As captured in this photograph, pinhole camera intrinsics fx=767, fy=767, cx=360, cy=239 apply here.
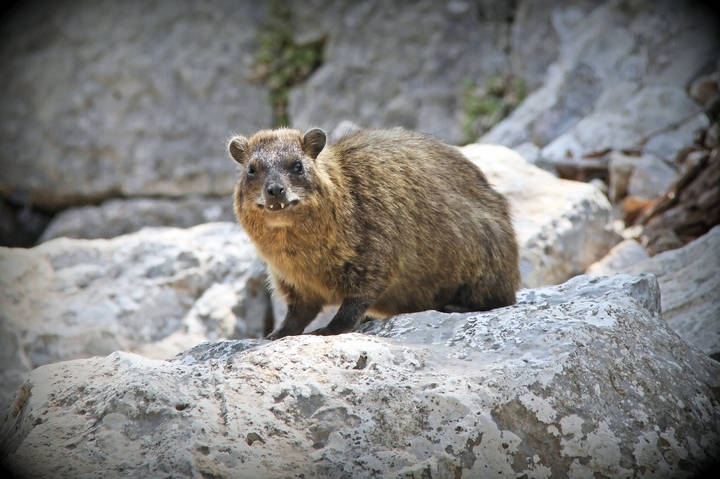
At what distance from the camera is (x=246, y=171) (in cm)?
545

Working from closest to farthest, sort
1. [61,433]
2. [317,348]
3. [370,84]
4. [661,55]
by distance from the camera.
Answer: [61,433] → [317,348] → [661,55] → [370,84]

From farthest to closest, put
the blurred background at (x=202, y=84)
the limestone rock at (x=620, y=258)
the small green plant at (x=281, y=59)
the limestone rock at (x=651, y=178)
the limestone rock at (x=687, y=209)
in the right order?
the small green plant at (x=281, y=59) → the blurred background at (x=202, y=84) → the limestone rock at (x=651, y=178) → the limestone rock at (x=687, y=209) → the limestone rock at (x=620, y=258)

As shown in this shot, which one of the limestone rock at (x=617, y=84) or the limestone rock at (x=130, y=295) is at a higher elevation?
the limestone rock at (x=617, y=84)

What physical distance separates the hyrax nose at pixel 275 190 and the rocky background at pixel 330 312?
98 centimetres

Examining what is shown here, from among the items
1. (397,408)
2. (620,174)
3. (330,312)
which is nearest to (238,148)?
(330,312)

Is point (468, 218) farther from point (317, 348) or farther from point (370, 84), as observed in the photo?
point (370, 84)

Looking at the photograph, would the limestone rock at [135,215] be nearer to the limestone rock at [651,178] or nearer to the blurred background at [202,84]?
the blurred background at [202,84]

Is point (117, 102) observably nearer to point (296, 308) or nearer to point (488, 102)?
point (488, 102)

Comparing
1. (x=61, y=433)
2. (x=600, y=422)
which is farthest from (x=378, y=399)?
(x=61, y=433)

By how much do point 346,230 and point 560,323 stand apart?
168 centimetres

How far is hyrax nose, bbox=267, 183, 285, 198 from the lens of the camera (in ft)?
16.7

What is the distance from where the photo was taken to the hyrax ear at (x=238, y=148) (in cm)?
570

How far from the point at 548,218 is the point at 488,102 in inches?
159

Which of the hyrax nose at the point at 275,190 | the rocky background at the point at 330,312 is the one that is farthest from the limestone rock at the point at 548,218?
the hyrax nose at the point at 275,190
